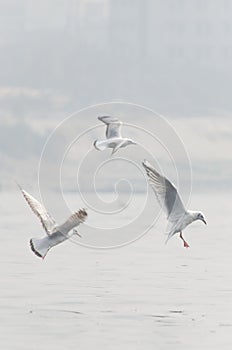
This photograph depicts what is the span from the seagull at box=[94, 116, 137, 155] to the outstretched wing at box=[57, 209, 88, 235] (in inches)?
95.1

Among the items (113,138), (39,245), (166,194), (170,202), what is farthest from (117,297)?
(39,245)

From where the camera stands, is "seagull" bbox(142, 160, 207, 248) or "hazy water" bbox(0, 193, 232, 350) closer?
"seagull" bbox(142, 160, 207, 248)

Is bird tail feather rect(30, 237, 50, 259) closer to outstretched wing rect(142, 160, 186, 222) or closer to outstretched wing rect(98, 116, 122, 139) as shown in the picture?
outstretched wing rect(142, 160, 186, 222)

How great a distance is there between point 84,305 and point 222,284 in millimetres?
8804

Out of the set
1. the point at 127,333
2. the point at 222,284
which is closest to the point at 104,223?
the point at 222,284

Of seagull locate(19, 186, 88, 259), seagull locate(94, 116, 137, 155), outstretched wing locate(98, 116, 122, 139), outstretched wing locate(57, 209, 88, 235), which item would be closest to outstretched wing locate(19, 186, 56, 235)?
seagull locate(19, 186, 88, 259)

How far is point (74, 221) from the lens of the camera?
3566 cm

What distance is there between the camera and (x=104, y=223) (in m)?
95.5

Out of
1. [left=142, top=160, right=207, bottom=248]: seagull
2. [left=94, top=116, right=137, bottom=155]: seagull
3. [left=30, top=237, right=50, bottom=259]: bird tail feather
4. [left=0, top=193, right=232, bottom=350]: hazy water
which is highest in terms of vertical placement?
[left=94, top=116, right=137, bottom=155]: seagull

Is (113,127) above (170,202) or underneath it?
above

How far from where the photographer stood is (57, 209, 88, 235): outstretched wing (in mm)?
34809

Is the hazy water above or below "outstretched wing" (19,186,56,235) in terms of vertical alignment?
below

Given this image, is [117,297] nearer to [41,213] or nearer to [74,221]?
[41,213]

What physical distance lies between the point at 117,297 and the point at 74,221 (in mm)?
16667
